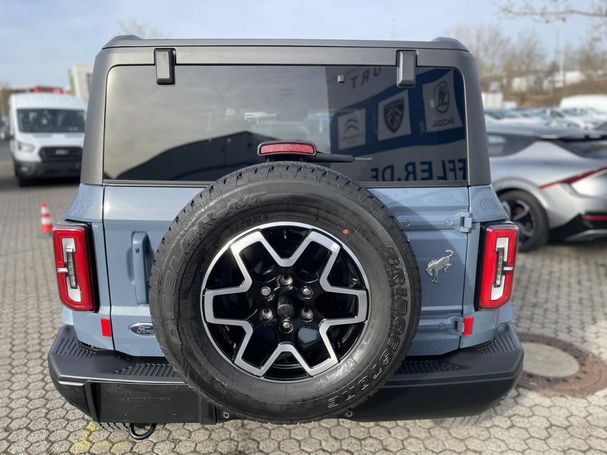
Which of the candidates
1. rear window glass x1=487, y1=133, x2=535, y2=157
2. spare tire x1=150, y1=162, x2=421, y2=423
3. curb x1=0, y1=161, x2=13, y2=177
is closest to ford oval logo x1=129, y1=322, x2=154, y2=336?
spare tire x1=150, y1=162, x2=421, y2=423

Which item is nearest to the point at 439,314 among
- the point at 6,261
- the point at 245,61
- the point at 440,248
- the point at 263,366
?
the point at 440,248

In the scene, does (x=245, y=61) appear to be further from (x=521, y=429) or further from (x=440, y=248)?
(x=521, y=429)

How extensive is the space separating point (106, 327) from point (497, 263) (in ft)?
6.00

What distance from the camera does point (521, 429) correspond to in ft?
9.07

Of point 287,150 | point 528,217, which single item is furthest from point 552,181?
point 287,150

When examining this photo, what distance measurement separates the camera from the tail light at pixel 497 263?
2.13 m

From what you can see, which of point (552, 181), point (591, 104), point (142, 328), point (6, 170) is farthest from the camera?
point (591, 104)

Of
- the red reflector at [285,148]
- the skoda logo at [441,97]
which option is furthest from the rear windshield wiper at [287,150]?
the skoda logo at [441,97]

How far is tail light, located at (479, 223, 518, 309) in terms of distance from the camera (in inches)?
84.0

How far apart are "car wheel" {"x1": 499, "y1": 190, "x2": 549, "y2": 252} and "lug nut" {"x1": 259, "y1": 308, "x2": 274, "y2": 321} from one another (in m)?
4.69

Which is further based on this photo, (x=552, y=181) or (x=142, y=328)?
(x=552, y=181)

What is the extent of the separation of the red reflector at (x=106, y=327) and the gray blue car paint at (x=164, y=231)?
0.8 inches

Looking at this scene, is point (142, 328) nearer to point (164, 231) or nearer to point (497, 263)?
point (164, 231)

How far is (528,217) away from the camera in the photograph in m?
6.04
